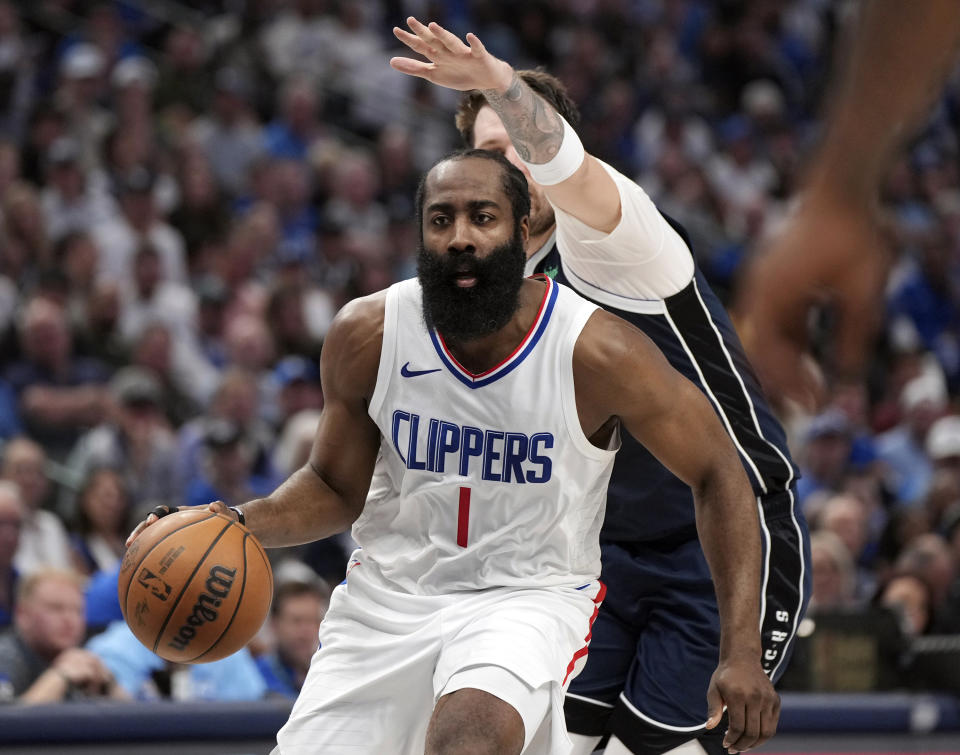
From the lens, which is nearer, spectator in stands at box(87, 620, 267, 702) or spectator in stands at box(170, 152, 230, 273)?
spectator in stands at box(87, 620, 267, 702)

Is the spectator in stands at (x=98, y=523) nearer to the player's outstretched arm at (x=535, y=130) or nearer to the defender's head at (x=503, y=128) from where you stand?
the defender's head at (x=503, y=128)

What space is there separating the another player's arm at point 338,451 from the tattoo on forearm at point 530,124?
1.69 feet

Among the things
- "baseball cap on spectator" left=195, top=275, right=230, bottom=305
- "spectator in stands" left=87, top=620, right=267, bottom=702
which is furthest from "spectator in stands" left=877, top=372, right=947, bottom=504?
"spectator in stands" left=87, top=620, right=267, bottom=702

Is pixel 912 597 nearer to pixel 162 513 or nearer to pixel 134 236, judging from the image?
pixel 162 513

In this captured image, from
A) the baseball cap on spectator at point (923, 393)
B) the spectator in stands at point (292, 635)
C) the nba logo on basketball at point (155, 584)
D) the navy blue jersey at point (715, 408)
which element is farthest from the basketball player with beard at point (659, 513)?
the baseball cap on spectator at point (923, 393)

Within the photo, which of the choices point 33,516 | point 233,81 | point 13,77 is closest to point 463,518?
point 33,516

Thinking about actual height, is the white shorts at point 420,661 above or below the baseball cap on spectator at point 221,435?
above

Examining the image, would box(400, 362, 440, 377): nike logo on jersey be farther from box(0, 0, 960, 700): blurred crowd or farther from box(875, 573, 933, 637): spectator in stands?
box(875, 573, 933, 637): spectator in stands

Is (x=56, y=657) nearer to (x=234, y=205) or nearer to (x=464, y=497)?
(x=464, y=497)

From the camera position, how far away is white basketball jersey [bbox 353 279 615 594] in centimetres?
309

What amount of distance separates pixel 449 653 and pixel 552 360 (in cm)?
68

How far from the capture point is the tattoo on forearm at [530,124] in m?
3.05

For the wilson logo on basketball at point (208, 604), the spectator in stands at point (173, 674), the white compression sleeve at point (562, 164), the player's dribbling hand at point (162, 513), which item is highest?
the white compression sleeve at point (562, 164)

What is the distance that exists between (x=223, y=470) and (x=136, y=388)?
26.8 inches
